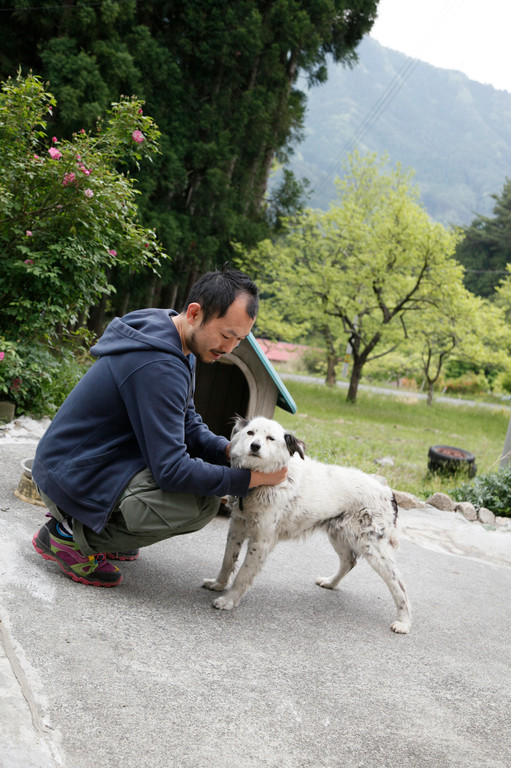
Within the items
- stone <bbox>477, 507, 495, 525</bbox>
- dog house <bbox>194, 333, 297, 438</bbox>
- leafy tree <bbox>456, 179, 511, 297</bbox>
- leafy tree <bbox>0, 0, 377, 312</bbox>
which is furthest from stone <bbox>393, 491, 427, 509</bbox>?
leafy tree <bbox>456, 179, 511, 297</bbox>

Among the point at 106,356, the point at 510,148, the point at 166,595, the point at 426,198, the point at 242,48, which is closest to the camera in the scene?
the point at 106,356

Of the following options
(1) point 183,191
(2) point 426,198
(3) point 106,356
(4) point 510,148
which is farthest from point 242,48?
(4) point 510,148

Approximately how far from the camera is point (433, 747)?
6.89 ft

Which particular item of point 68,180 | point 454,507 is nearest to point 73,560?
point 68,180

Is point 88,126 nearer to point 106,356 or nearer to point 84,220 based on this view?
point 84,220

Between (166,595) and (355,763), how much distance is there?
1.22 m

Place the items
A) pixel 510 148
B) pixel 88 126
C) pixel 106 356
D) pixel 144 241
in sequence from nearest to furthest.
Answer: pixel 106 356
pixel 144 241
pixel 88 126
pixel 510 148

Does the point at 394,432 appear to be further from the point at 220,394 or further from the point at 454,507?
the point at 220,394

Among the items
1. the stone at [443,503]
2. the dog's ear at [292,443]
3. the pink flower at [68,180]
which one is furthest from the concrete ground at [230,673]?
the pink flower at [68,180]

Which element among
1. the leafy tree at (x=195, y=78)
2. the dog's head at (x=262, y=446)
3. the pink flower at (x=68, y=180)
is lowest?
the dog's head at (x=262, y=446)

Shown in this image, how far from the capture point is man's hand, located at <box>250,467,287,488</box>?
2723mm

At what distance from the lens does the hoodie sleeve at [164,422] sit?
2426 mm

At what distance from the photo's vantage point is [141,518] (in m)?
2.53

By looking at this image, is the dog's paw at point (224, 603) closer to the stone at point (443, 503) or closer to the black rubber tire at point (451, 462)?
the stone at point (443, 503)
